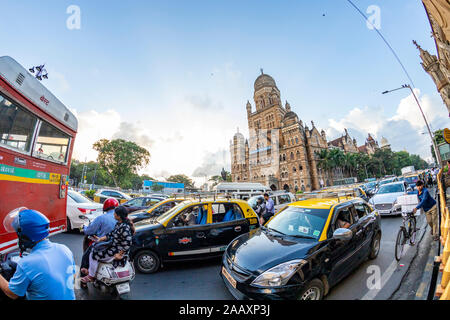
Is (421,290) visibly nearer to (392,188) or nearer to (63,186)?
(63,186)

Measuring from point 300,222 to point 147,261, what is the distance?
11.8 feet

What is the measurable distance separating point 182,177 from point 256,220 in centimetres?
8791

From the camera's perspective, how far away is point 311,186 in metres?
45.9

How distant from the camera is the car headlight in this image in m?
2.70

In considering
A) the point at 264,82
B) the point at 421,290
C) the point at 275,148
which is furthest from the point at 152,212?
the point at 264,82

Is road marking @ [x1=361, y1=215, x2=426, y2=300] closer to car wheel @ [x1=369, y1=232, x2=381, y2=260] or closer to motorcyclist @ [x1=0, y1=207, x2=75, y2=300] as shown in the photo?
car wheel @ [x1=369, y1=232, x2=381, y2=260]

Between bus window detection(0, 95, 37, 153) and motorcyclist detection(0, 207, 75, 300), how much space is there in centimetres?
250

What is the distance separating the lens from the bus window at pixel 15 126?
3143mm

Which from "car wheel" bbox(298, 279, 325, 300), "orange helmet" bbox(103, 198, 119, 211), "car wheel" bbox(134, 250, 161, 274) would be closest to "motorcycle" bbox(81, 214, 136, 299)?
"orange helmet" bbox(103, 198, 119, 211)

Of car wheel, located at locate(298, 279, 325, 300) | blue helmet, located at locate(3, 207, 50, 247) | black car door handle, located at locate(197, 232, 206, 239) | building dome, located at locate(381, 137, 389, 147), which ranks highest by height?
building dome, located at locate(381, 137, 389, 147)

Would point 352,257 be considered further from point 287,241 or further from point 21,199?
point 21,199

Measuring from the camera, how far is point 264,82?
6078 centimetres

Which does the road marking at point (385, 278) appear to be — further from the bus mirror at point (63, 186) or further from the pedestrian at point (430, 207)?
the bus mirror at point (63, 186)

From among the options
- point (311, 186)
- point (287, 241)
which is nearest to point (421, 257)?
point (287, 241)
